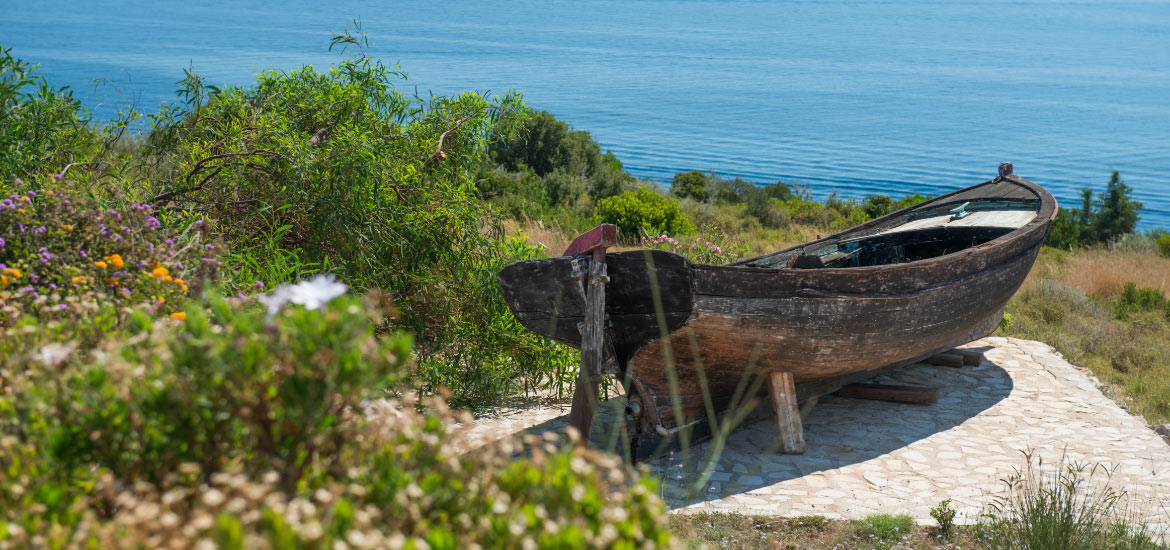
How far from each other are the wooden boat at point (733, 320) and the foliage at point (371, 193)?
3.27ft

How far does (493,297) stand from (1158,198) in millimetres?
36924

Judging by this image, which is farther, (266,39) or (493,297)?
(266,39)

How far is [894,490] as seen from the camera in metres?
5.29

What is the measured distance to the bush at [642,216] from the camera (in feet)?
47.0

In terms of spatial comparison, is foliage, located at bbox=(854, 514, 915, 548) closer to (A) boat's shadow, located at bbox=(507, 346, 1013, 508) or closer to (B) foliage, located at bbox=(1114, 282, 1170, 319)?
(A) boat's shadow, located at bbox=(507, 346, 1013, 508)

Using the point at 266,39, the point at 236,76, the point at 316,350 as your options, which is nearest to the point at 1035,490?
the point at 316,350

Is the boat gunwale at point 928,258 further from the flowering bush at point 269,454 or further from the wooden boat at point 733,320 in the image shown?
the flowering bush at point 269,454

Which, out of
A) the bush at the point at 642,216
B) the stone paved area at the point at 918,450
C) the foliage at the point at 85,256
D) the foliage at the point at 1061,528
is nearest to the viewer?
the foliage at the point at 85,256

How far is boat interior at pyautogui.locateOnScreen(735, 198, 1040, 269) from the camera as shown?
25.6ft

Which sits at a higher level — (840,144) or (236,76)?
(236,76)

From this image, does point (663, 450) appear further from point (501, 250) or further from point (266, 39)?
point (266, 39)

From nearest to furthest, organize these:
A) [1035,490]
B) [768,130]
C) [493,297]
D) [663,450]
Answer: [1035,490], [663,450], [493,297], [768,130]

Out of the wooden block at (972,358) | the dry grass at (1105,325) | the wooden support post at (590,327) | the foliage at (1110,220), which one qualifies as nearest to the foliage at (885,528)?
the wooden support post at (590,327)

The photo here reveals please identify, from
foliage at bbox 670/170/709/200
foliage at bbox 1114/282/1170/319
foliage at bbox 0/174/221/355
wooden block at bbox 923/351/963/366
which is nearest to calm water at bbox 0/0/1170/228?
foliage at bbox 670/170/709/200
